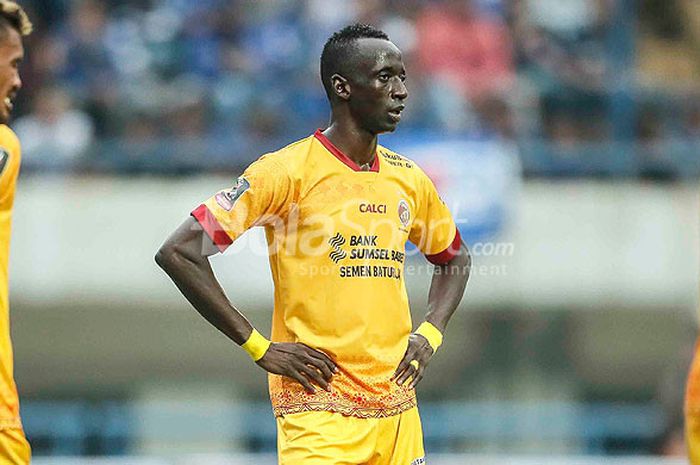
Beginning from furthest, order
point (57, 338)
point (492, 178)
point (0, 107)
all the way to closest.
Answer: point (57, 338)
point (492, 178)
point (0, 107)

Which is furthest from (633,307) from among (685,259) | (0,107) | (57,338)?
(0,107)

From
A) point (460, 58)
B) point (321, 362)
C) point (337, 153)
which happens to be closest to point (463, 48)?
point (460, 58)

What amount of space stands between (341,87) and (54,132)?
25.5 ft

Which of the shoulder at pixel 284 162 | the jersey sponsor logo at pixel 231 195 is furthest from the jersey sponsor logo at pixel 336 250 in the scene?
the jersey sponsor logo at pixel 231 195

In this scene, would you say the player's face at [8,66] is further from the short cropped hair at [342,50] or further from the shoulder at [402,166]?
the shoulder at [402,166]

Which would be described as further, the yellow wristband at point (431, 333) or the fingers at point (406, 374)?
the yellow wristband at point (431, 333)

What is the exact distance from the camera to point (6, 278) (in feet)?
21.3

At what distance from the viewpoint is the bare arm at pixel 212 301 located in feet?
21.4

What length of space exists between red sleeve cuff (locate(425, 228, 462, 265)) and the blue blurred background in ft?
19.2

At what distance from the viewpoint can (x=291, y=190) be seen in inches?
264

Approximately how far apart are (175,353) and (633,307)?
181 inches

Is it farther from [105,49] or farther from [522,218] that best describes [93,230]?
[522,218]

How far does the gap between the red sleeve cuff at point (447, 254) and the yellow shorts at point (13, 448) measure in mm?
2264

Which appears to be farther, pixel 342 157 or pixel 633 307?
pixel 633 307
